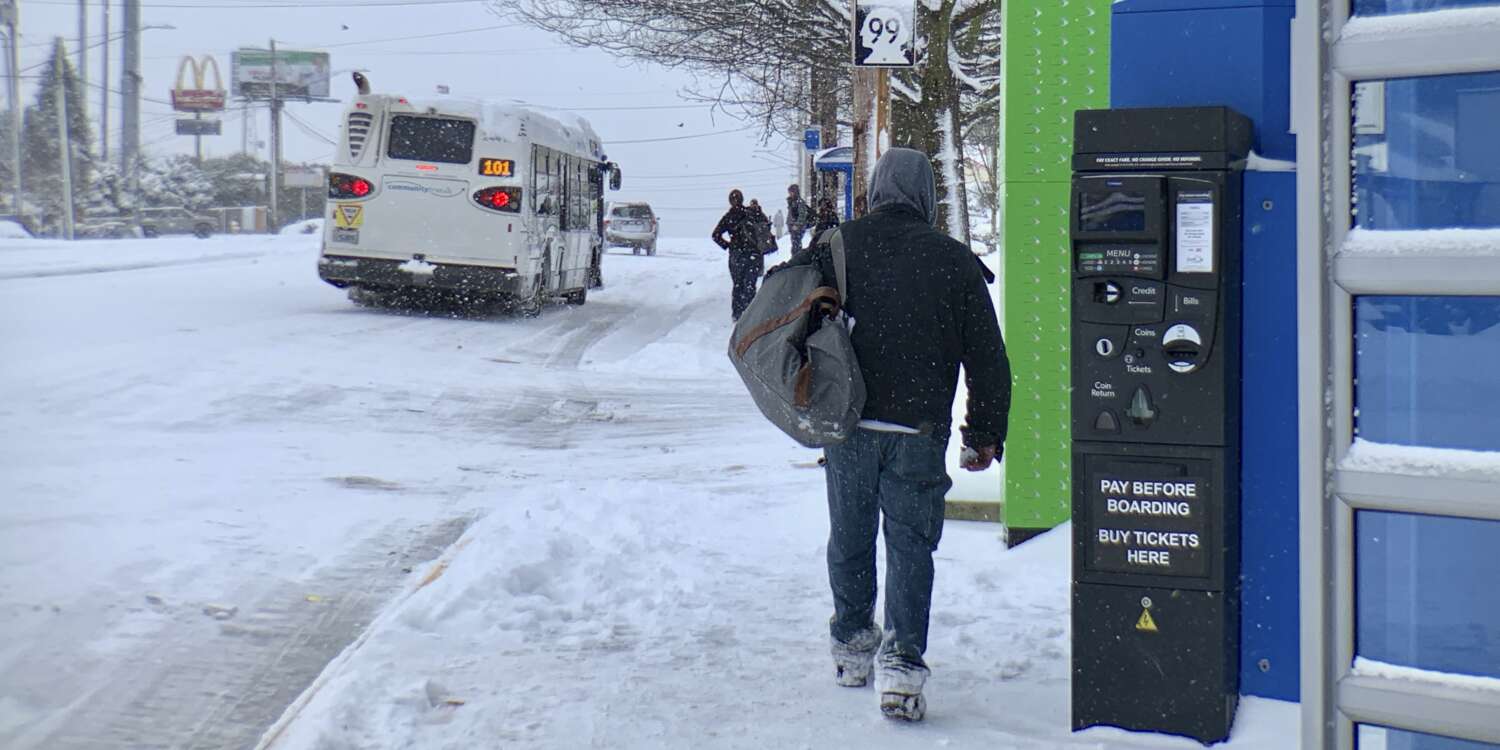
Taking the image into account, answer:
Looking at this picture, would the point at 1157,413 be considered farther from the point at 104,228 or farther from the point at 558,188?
the point at 104,228

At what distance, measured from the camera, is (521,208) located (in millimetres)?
19922

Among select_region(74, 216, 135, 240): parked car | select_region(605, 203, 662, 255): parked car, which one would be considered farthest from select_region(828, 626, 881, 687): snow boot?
select_region(605, 203, 662, 255): parked car

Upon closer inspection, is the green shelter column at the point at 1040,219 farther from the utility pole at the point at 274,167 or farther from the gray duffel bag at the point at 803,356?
the utility pole at the point at 274,167

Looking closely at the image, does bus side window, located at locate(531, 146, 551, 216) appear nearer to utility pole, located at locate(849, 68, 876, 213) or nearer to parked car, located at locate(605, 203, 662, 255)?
utility pole, located at locate(849, 68, 876, 213)

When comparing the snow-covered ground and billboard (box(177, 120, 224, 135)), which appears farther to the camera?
billboard (box(177, 120, 224, 135))

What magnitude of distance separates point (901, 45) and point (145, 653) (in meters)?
5.55

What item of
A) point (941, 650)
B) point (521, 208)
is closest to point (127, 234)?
point (521, 208)

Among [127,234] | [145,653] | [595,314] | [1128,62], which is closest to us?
[1128,62]

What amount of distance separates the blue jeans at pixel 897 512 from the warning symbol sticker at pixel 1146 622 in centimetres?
67

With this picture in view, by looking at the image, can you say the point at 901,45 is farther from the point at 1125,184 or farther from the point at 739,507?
the point at 1125,184

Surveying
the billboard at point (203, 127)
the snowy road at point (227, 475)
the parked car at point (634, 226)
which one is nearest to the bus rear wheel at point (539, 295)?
the snowy road at point (227, 475)

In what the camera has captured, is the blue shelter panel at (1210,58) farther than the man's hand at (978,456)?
No

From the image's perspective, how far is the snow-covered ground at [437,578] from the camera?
4.71 meters

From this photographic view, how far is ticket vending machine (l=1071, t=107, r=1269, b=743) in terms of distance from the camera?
424 centimetres
